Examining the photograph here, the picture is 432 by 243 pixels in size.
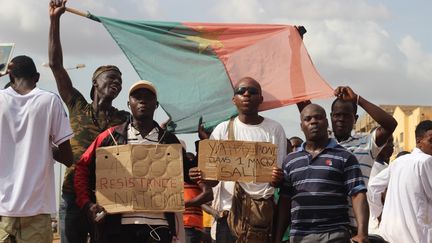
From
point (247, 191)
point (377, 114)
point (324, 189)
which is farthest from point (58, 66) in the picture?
point (377, 114)

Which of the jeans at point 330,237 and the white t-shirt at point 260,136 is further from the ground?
the white t-shirt at point 260,136

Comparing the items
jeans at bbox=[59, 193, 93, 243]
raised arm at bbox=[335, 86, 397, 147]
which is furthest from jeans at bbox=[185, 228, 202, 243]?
raised arm at bbox=[335, 86, 397, 147]

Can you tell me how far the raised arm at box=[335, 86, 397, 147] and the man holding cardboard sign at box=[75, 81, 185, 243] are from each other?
1564mm

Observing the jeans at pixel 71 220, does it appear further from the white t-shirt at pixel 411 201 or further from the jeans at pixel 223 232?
the white t-shirt at pixel 411 201

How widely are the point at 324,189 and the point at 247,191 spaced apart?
34.6 inches

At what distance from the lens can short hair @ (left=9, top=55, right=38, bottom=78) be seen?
19.1ft

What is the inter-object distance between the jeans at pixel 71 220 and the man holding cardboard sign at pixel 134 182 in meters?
0.47

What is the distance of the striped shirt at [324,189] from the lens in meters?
5.76

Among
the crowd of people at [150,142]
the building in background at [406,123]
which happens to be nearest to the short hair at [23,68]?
the crowd of people at [150,142]

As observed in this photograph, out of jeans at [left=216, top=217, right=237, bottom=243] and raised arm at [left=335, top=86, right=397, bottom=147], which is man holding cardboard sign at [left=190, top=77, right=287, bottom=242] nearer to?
jeans at [left=216, top=217, right=237, bottom=243]

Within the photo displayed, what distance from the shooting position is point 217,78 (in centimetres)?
784

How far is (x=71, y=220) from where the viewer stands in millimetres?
6418

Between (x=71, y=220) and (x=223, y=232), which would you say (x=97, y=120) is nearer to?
(x=71, y=220)

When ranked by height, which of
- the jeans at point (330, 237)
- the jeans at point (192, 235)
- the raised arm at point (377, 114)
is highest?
the raised arm at point (377, 114)
